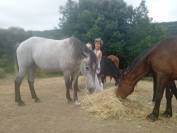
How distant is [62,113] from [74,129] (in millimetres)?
1242

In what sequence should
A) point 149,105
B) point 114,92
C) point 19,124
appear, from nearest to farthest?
point 19,124 → point 114,92 → point 149,105

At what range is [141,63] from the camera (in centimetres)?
588

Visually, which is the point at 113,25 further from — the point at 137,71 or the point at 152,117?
the point at 152,117

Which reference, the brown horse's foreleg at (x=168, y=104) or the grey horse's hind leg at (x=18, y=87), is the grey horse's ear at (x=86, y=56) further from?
the brown horse's foreleg at (x=168, y=104)

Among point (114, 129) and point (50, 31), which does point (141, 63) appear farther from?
point (50, 31)

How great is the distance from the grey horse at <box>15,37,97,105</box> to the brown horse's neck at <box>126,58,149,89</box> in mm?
1014

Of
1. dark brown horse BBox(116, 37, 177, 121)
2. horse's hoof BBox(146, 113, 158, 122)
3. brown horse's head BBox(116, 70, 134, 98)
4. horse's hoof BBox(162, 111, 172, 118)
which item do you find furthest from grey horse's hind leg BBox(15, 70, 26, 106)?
horse's hoof BBox(162, 111, 172, 118)

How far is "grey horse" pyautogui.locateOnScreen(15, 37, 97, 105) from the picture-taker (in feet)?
22.7

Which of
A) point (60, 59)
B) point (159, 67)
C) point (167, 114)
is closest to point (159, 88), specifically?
point (159, 67)

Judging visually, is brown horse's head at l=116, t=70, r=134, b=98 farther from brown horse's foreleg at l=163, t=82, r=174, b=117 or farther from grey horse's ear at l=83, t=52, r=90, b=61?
grey horse's ear at l=83, t=52, r=90, b=61

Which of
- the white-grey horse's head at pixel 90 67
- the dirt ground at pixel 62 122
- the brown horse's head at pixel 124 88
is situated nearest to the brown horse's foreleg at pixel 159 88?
the dirt ground at pixel 62 122

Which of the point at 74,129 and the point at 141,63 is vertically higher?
the point at 141,63

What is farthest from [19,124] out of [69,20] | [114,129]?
[69,20]

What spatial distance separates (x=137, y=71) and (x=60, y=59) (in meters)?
2.04
